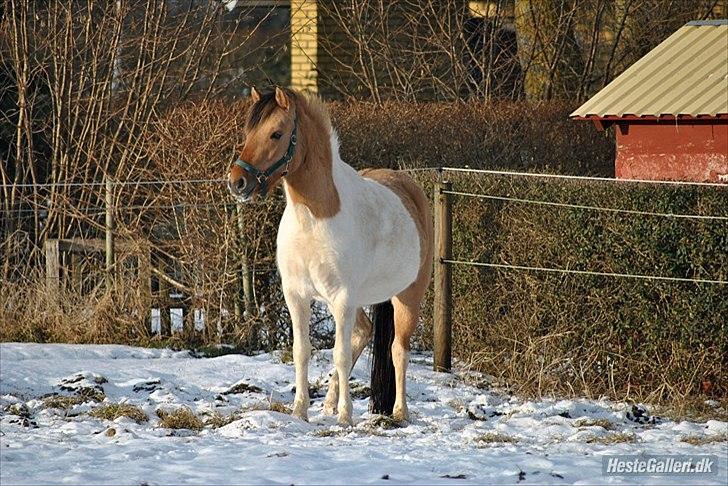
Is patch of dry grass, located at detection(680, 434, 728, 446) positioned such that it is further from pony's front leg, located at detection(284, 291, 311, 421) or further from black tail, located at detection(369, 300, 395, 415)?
pony's front leg, located at detection(284, 291, 311, 421)

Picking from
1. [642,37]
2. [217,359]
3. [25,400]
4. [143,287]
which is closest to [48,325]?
[143,287]

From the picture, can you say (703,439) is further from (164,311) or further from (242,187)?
(164,311)

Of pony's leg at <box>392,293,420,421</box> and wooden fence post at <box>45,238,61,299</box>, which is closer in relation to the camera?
pony's leg at <box>392,293,420,421</box>

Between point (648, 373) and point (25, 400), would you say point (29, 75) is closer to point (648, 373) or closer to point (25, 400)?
point (25, 400)

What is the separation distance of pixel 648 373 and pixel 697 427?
980mm

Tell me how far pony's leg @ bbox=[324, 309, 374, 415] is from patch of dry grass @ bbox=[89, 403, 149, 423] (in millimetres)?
1233

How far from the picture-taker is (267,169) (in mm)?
7180

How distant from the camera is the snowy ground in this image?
6043mm

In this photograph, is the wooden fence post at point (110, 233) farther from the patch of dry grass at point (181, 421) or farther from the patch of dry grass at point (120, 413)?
the patch of dry grass at point (181, 421)

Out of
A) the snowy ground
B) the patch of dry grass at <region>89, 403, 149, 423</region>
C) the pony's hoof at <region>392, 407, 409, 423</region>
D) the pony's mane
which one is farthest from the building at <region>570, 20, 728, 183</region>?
the patch of dry grass at <region>89, 403, 149, 423</region>

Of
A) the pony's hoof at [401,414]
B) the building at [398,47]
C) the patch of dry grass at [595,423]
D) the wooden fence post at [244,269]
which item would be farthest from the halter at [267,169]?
the building at [398,47]

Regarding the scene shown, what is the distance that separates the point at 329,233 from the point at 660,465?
243 cm

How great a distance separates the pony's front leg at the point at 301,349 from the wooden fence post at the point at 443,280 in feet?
8.40

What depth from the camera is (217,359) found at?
10484 millimetres
